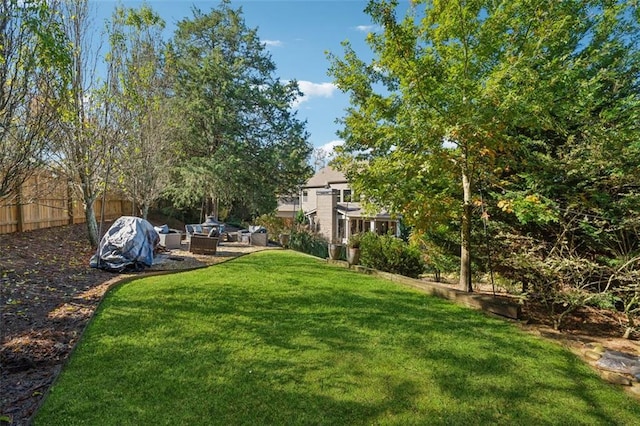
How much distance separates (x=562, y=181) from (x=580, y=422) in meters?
4.60

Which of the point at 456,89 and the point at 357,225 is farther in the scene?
the point at 357,225

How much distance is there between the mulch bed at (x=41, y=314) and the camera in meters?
3.42

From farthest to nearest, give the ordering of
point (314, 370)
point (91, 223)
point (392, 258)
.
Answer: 1. point (91, 223)
2. point (392, 258)
3. point (314, 370)

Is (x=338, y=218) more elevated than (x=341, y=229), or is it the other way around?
(x=338, y=218)

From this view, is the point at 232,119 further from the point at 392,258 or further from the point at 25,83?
the point at 25,83

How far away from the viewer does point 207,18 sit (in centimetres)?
2142

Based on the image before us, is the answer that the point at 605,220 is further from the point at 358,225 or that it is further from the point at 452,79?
the point at 358,225

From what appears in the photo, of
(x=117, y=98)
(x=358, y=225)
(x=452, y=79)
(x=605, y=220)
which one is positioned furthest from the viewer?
(x=358, y=225)

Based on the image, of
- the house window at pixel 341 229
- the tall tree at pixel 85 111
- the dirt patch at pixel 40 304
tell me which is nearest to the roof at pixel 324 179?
the house window at pixel 341 229

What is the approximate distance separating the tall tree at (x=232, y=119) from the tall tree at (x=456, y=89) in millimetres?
13748

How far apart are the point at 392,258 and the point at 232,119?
1403 cm

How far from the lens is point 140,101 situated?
29.2 feet

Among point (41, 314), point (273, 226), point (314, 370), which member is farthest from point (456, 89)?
point (273, 226)

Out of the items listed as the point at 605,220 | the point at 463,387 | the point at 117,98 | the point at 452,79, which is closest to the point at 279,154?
the point at 117,98
